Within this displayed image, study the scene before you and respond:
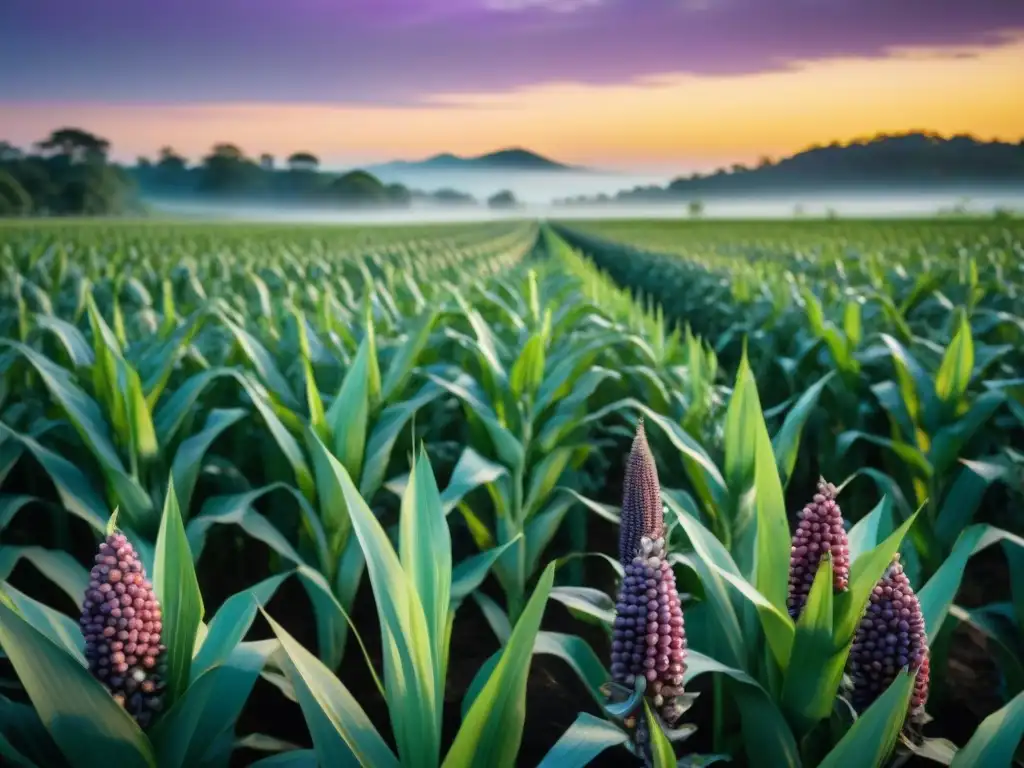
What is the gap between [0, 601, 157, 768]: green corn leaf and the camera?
130 cm

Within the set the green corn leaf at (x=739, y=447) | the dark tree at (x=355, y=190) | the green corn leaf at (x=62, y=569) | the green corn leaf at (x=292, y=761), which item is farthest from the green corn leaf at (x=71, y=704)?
the dark tree at (x=355, y=190)

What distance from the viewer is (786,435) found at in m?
2.44

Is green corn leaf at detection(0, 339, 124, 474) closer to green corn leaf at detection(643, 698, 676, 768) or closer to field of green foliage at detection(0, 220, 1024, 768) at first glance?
field of green foliage at detection(0, 220, 1024, 768)

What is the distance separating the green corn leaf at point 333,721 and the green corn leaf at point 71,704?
269 millimetres

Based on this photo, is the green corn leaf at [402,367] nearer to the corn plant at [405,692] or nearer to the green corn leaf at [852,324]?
the corn plant at [405,692]

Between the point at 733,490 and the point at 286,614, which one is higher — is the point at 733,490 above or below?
above

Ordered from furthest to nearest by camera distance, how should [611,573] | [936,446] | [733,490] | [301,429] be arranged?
[611,573] < [936,446] < [301,429] < [733,490]

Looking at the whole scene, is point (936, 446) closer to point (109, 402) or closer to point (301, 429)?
point (301, 429)

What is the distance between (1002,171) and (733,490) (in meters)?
174

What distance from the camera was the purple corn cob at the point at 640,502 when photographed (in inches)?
54.5

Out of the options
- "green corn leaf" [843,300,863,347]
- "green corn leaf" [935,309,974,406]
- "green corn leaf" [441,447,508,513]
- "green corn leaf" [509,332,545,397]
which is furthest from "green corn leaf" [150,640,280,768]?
"green corn leaf" [843,300,863,347]

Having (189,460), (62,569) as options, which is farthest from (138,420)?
(62,569)

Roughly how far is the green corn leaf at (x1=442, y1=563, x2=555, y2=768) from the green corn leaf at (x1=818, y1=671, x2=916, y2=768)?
0.47 metres

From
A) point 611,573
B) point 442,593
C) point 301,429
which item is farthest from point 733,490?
point 611,573
